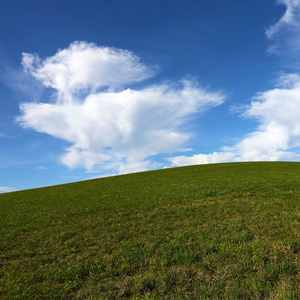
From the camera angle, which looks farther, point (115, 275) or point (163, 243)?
point (163, 243)

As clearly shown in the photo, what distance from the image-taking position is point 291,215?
496 inches

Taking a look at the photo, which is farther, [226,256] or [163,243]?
[163,243]

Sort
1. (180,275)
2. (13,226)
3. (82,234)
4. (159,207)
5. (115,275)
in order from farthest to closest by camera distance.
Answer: (159,207)
(13,226)
(82,234)
(115,275)
(180,275)

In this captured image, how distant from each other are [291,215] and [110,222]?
12150 mm

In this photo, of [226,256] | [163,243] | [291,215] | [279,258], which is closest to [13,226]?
[163,243]

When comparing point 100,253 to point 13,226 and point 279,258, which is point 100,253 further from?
point 13,226

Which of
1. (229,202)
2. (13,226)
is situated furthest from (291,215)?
(13,226)

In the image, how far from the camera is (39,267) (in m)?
8.51

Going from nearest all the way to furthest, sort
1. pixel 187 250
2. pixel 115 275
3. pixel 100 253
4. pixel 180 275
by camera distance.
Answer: pixel 180 275
pixel 115 275
pixel 187 250
pixel 100 253

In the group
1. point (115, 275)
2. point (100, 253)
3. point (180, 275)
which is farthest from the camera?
point (100, 253)

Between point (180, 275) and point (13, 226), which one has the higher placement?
point (13, 226)

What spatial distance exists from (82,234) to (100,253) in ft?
11.8

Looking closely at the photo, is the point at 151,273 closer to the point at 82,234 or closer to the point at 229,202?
the point at 82,234

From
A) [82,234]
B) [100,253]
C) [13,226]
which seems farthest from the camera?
[13,226]
